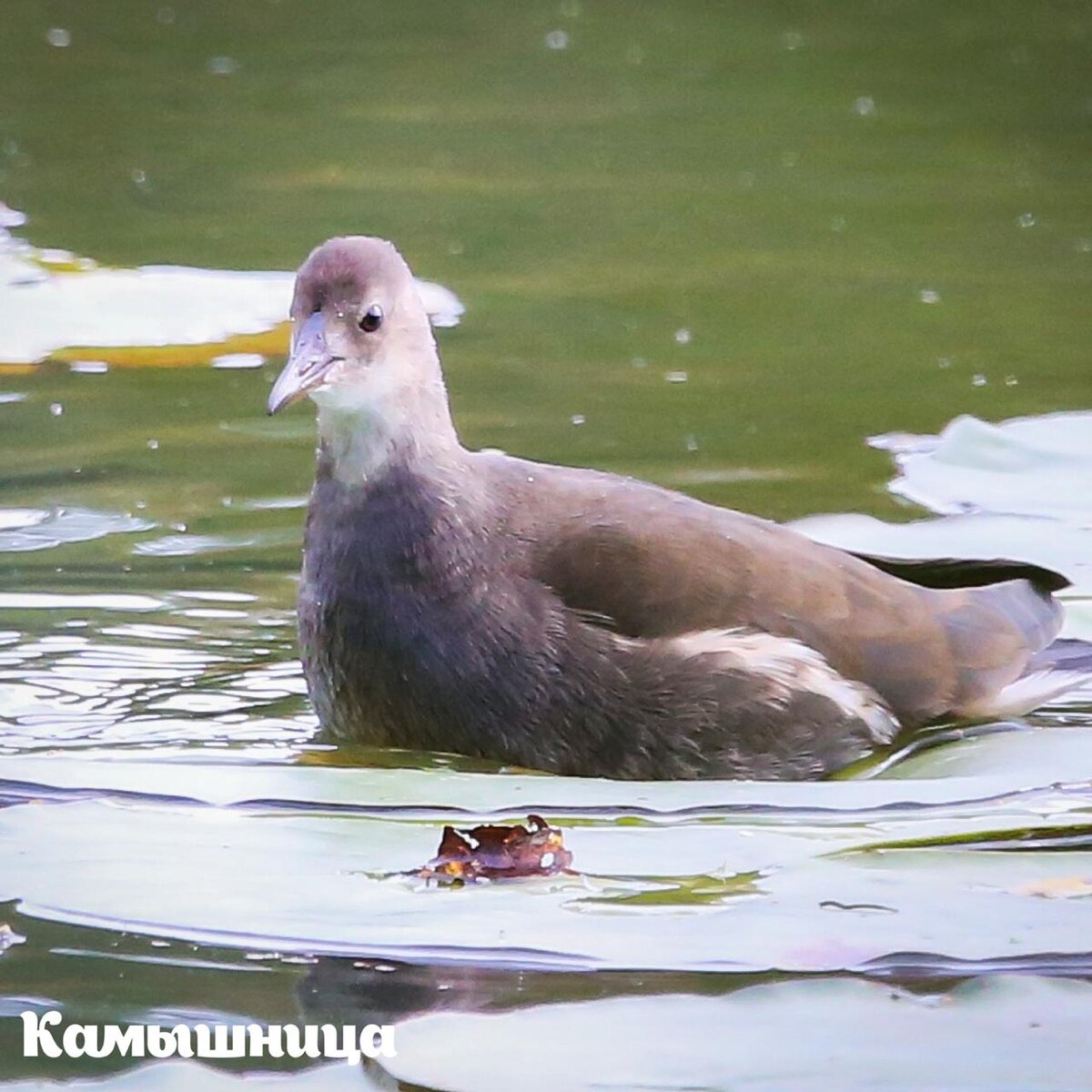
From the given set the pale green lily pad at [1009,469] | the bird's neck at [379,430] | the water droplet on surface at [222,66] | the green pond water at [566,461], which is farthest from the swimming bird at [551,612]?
the water droplet on surface at [222,66]

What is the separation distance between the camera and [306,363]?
157 inches

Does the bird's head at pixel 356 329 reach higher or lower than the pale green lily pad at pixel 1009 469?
higher

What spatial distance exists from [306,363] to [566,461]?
5.36 ft

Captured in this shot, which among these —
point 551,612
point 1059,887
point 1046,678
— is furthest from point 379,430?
point 1059,887

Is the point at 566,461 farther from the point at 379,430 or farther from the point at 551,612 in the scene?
the point at 551,612

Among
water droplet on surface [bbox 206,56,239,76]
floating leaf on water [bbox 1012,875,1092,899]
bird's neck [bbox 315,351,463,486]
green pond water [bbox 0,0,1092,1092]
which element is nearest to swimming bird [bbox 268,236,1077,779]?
bird's neck [bbox 315,351,463,486]

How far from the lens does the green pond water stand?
2895 millimetres

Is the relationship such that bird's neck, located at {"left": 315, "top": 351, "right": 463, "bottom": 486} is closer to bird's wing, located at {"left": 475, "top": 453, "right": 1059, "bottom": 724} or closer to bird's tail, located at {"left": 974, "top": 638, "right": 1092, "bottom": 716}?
bird's wing, located at {"left": 475, "top": 453, "right": 1059, "bottom": 724}

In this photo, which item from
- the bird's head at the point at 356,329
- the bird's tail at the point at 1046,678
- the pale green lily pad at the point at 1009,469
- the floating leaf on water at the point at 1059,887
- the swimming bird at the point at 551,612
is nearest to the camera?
the floating leaf on water at the point at 1059,887

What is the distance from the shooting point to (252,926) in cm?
299

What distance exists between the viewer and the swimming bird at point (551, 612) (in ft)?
12.8

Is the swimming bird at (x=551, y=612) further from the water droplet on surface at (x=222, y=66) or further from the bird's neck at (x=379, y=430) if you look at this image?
the water droplet on surface at (x=222, y=66)

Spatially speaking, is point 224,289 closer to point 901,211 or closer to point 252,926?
point 901,211

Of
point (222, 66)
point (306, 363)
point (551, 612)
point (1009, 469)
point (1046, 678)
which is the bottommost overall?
point (1046, 678)
